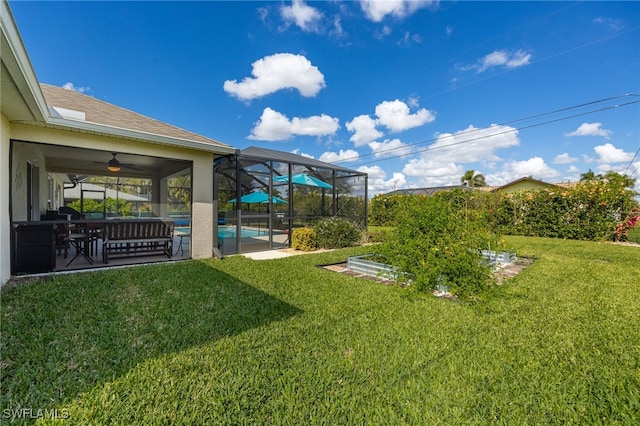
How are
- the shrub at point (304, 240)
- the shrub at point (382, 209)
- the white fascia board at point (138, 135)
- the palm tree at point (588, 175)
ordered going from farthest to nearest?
the palm tree at point (588, 175)
the shrub at point (382, 209)
the shrub at point (304, 240)
the white fascia board at point (138, 135)

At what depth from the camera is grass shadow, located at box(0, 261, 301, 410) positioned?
235 cm

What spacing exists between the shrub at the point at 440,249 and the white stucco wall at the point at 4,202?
664 cm

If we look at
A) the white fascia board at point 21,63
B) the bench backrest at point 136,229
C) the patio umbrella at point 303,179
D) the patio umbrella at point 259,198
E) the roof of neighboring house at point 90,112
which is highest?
the roof of neighboring house at point 90,112

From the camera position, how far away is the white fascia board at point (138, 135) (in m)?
5.35

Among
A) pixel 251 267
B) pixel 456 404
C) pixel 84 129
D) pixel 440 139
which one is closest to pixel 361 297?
pixel 456 404

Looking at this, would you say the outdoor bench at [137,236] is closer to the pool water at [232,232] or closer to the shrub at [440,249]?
the pool water at [232,232]

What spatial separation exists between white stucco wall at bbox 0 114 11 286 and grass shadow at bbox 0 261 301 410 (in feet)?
2.04

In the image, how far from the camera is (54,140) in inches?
221

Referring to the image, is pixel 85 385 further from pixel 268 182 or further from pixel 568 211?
pixel 568 211

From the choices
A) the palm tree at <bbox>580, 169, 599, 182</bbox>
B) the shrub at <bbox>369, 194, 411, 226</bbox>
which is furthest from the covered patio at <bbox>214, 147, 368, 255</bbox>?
the palm tree at <bbox>580, 169, 599, 182</bbox>

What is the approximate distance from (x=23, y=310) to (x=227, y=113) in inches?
777

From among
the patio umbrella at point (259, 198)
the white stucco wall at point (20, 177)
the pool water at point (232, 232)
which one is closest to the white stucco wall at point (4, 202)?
the white stucco wall at point (20, 177)

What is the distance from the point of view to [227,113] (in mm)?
21156

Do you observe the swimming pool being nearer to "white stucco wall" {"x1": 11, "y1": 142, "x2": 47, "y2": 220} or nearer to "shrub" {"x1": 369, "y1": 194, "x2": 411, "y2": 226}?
"white stucco wall" {"x1": 11, "y1": 142, "x2": 47, "y2": 220}
